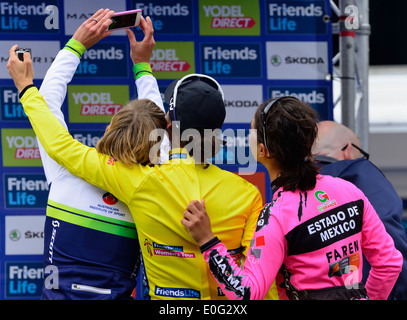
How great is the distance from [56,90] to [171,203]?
27.1 inches

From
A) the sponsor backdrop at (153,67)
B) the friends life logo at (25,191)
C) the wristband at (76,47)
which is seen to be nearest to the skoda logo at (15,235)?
the sponsor backdrop at (153,67)

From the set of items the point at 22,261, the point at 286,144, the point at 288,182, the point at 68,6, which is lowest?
the point at 22,261

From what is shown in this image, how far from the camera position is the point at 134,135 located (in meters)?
2.13

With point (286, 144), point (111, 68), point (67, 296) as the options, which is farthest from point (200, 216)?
point (111, 68)

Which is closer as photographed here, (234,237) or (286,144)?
(286,144)

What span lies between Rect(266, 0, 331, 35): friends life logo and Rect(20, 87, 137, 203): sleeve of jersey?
6.27 feet

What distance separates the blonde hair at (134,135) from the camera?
82.7 inches

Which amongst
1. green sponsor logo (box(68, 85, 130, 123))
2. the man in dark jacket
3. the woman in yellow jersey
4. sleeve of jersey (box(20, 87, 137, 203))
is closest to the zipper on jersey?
the woman in yellow jersey

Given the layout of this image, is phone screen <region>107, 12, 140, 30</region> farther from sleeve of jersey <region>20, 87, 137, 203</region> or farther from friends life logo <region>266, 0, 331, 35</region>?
friends life logo <region>266, 0, 331, 35</region>

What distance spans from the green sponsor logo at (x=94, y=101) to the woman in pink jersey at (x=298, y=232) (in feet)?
5.73

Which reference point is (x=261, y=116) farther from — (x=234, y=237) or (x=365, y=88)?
A: (x=365, y=88)

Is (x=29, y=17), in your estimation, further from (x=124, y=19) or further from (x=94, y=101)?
(x=124, y=19)

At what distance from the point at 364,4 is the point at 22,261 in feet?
8.77

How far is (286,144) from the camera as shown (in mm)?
1936
